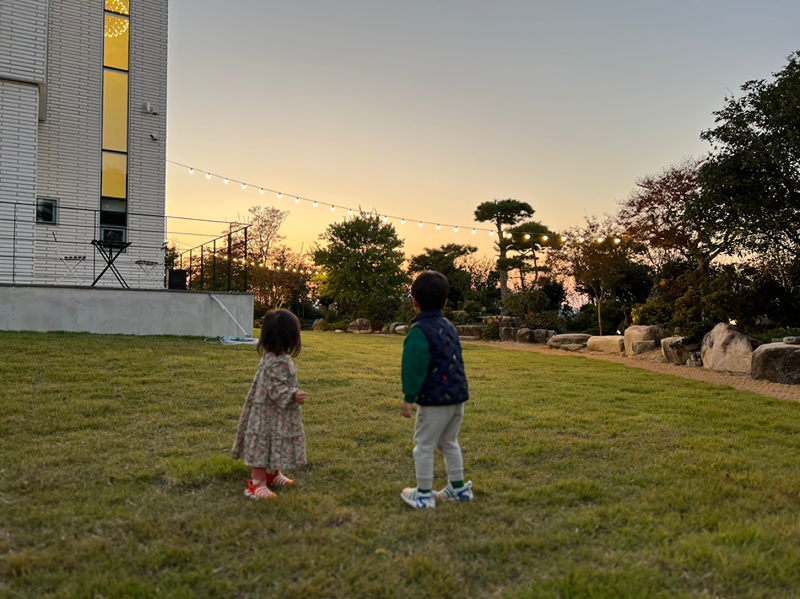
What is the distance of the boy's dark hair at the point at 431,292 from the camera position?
9.82 ft

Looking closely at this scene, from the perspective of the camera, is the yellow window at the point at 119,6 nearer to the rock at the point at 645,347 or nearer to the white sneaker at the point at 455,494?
the white sneaker at the point at 455,494

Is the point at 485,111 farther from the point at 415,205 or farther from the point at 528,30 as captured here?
the point at 415,205

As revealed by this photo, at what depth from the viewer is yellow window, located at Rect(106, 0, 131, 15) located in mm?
12506

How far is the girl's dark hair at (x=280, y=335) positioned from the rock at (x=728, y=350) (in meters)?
8.50

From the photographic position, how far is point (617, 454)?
3943 mm

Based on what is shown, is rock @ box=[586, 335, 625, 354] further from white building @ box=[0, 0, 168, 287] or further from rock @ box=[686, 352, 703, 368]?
white building @ box=[0, 0, 168, 287]

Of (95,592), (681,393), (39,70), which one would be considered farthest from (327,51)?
(95,592)

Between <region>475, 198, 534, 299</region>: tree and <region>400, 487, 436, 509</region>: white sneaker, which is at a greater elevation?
<region>475, 198, 534, 299</region>: tree

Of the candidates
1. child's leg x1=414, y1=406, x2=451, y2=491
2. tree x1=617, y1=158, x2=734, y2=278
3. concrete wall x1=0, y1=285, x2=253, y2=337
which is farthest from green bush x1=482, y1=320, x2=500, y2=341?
child's leg x1=414, y1=406, x2=451, y2=491

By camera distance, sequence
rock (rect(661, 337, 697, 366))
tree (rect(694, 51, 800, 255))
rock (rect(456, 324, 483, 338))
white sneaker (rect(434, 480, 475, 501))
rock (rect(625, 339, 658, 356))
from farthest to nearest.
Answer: rock (rect(456, 324, 483, 338))
rock (rect(625, 339, 658, 356))
rock (rect(661, 337, 697, 366))
tree (rect(694, 51, 800, 255))
white sneaker (rect(434, 480, 475, 501))

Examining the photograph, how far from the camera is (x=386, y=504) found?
288 cm

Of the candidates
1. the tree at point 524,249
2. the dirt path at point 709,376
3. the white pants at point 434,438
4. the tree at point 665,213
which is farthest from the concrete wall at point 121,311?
the tree at point 524,249

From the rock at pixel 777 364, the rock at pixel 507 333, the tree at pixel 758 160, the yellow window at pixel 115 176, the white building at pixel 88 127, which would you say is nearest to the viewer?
the rock at pixel 777 364

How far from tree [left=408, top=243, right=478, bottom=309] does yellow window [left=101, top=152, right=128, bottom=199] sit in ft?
60.3
